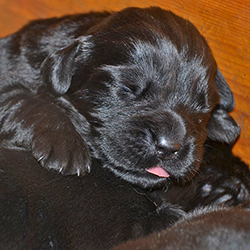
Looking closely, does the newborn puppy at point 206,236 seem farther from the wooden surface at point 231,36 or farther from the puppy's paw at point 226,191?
the wooden surface at point 231,36

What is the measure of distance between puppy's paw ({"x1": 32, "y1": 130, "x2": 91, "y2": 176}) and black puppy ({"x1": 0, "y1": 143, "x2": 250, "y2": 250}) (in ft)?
0.13

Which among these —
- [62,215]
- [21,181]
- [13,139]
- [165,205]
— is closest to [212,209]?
[165,205]

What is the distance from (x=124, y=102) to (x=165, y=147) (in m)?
0.37

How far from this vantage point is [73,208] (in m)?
1.75

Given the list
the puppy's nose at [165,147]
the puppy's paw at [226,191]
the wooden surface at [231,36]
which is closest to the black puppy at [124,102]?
the puppy's nose at [165,147]

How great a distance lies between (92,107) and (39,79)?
466 millimetres

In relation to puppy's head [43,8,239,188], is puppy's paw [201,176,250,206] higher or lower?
lower

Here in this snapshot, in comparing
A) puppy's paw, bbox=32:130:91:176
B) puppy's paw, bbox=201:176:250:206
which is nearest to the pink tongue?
puppy's paw, bbox=32:130:91:176

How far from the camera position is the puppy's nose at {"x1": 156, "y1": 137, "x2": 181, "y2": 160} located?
1.89m

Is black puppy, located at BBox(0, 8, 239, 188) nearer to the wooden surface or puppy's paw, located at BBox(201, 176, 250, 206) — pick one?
the wooden surface

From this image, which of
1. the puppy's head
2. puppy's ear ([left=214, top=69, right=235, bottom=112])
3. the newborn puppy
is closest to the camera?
the newborn puppy

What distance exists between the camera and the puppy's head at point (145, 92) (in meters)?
1.99

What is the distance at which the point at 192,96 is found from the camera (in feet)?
7.06

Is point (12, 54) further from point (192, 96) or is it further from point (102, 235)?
point (102, 235)
